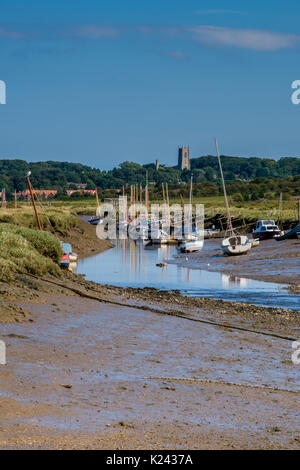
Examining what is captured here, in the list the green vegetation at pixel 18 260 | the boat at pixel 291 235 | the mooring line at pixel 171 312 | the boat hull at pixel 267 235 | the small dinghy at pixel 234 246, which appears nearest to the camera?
the mooring line at pixel 171 312

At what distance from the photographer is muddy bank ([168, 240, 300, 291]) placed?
37528 mm

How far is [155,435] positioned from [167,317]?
1139 cm

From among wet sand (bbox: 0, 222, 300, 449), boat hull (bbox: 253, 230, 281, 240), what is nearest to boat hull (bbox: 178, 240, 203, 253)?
boat hull (bbox: 253, 230, 281, 240)

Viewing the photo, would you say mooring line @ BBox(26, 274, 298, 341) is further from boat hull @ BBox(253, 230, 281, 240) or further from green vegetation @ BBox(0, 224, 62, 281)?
boat hull @ BBox(253, 230, 281, 240)

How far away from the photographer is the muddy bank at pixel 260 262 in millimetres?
37528

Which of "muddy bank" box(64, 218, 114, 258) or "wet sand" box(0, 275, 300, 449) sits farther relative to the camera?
"muddy bank" box(64, 218, 114, 258)

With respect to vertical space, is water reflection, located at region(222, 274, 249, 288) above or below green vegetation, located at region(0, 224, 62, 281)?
below

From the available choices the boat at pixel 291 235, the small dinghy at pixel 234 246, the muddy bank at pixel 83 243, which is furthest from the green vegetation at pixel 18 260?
the boat at pixel 291 235

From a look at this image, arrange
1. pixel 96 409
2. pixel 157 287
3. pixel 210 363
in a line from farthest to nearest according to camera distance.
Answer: pixel 157 287 < pixel 210 363 < pixel 96 409

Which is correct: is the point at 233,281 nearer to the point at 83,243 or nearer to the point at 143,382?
the point at 143,382

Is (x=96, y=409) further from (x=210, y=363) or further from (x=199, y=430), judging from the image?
(x=210, y=363)

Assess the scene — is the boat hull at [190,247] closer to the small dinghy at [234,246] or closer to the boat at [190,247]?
the boat at [190,247]

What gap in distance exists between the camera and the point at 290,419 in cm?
1020
